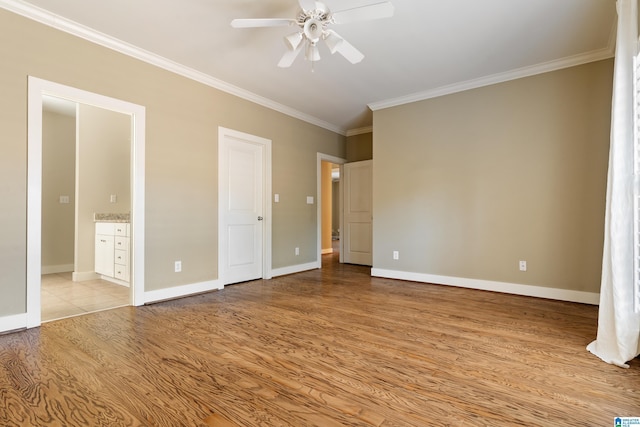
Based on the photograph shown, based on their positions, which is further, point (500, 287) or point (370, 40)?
point (500, 287)

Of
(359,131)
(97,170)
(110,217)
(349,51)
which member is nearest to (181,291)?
(110,217)

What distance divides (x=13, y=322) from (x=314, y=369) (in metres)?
2.43

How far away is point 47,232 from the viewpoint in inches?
198

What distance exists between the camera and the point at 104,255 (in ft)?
14.3

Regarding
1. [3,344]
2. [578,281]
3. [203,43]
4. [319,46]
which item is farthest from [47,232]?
[578,281]

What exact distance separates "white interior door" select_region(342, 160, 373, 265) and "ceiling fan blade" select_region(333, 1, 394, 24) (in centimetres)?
358

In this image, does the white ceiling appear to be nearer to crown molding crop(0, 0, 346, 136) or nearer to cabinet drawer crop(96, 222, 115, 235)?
crown molding crop(0, 0, 346, 136)

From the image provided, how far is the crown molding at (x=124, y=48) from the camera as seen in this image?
2438mm

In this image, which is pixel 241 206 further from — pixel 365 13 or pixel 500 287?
pixel 500 287

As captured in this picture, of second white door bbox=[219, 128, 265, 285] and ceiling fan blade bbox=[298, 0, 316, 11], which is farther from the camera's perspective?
second white door bbox=[219, 128, 265, 285]

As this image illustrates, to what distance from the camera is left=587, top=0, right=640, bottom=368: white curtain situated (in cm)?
194

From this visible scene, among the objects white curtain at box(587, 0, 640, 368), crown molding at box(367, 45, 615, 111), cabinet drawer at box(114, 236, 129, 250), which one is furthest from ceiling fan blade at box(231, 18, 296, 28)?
cabinet drawer at box(114, 236, 129, 250)

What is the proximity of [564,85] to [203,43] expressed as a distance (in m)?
3.86

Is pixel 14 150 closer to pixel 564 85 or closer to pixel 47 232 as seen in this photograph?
pixel 47 232
